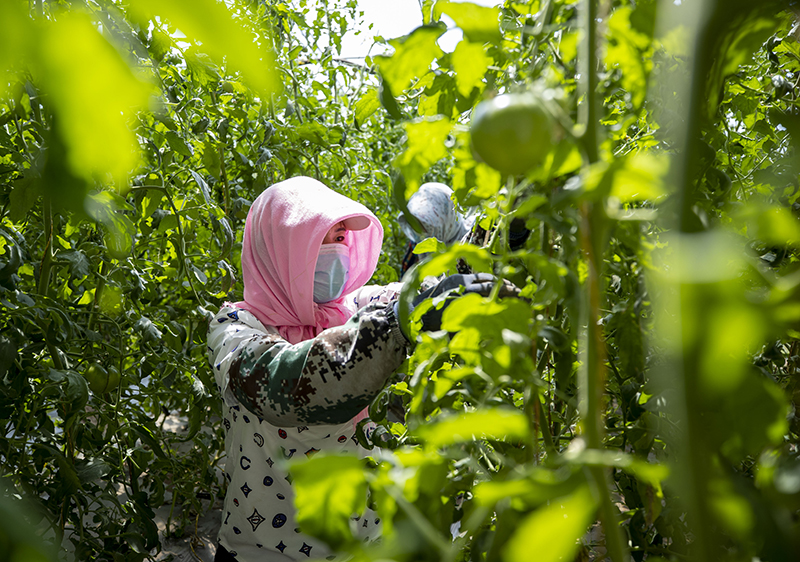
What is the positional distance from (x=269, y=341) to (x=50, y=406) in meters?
0.52

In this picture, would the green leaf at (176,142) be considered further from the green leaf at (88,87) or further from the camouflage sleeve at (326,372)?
the green leaf at (88,87)

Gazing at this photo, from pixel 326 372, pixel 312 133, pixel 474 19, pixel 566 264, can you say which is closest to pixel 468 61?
pixel 474 19

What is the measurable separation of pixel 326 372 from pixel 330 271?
523 mm

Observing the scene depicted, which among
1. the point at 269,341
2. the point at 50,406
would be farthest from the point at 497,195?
the point at 50,406

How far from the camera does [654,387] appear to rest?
38 cm

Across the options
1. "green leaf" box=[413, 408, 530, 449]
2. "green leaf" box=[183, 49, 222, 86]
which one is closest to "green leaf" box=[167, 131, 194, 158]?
"green leaf" box=[183, 49, 222, 86]

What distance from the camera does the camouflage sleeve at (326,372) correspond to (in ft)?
3.19

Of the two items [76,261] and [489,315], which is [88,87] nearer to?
[489,315]

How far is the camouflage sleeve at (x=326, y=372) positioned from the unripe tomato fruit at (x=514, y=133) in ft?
2.30

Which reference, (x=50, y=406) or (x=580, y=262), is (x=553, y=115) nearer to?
(x=580, y=262)

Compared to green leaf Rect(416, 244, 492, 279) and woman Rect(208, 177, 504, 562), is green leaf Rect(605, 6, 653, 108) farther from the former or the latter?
woman Rect(208, 177, 504, 562)

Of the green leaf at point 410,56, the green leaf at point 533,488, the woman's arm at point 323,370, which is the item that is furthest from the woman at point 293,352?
the green leaf at point 533,488

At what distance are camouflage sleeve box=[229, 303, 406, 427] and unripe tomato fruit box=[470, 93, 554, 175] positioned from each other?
2.30 feet

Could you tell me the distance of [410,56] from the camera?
36cm
